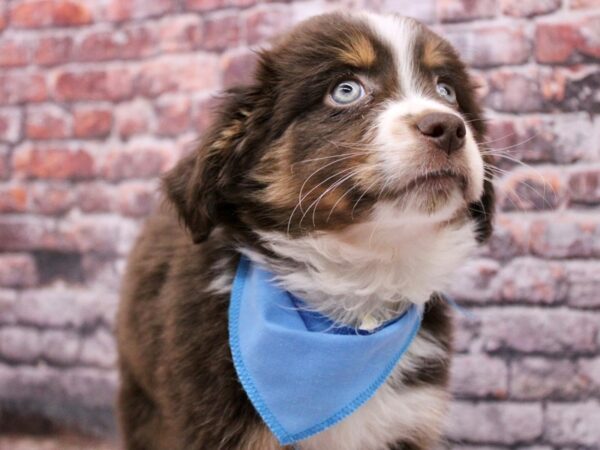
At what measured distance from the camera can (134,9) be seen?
10.9 ft

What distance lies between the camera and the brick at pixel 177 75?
3.23 meters

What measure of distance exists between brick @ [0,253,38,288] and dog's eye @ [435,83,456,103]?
90.8 inches

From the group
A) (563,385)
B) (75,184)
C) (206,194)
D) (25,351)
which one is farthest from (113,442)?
(563,385)

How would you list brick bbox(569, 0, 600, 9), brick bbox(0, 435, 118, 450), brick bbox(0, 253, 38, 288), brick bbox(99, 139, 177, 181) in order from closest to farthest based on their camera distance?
brick bbox(569, 0, 600, 9), brick bbox(99, 139, 177, 181), brick bbox(0, 435, 118, 450), brick bbox(0, 253, 38, 288)

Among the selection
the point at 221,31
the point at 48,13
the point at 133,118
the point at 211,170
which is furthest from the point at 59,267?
the point at 211,170

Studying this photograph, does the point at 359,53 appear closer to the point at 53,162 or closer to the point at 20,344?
the point at 53,162

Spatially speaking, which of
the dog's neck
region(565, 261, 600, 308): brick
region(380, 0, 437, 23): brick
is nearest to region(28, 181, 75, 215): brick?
the dog's neck

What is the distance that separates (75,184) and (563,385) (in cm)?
243

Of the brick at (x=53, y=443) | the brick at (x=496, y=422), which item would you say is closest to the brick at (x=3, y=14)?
the brick at (x=53, y=443)

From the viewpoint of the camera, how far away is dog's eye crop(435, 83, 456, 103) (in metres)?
2.23

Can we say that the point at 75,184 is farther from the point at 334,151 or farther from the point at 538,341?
the point at 538,341

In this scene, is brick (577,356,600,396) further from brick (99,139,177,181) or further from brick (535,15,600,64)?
brick (99,139,177,181)

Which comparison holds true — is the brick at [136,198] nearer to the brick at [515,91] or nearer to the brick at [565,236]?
the brick at [515,91]

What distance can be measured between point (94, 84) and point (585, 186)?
2.28 meters
